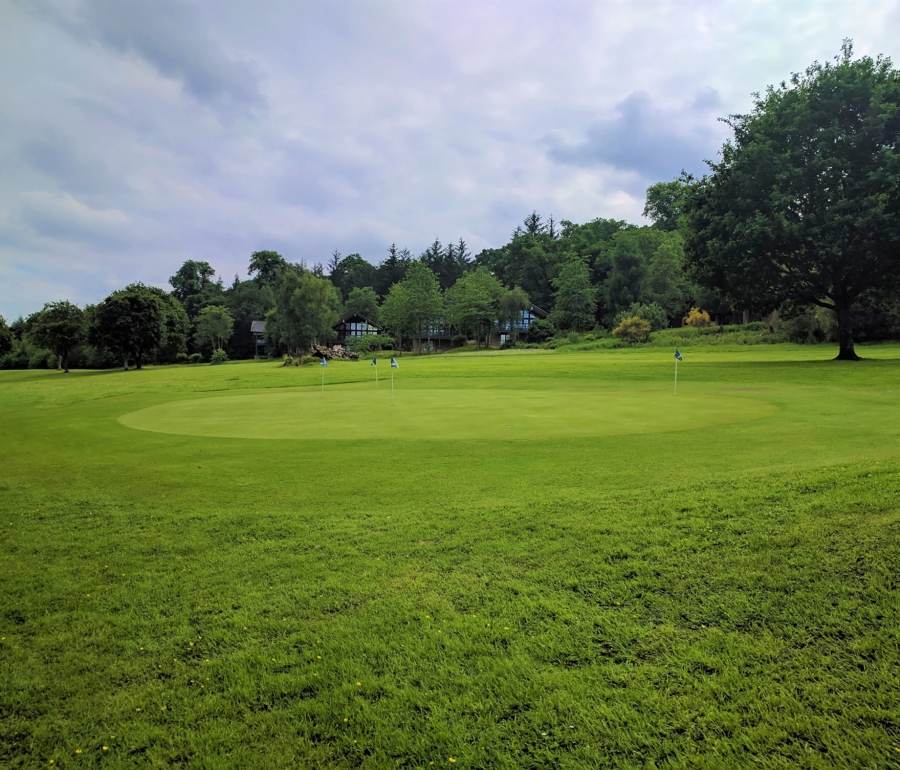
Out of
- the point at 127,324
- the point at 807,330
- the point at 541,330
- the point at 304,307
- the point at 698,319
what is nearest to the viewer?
the point at 807,330

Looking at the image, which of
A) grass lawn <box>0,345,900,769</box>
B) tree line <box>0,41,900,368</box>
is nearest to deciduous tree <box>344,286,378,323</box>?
tree line <box>0,41,900,368</box>

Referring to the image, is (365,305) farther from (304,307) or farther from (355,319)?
(304,307)

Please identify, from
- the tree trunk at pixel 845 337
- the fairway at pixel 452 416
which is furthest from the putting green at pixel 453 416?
the tree trunk at pixel 845 337

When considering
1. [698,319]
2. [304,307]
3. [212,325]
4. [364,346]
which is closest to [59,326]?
[304,307]

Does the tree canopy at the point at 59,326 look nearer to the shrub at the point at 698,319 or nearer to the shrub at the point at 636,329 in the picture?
the shrub at the point at 636,329

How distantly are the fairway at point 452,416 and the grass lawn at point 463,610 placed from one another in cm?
212

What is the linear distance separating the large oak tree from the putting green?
18.1 m

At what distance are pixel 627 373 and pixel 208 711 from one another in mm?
29021

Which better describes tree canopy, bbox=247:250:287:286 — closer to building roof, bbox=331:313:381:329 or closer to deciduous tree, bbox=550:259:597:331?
building roof, bbox=331:313:381:329

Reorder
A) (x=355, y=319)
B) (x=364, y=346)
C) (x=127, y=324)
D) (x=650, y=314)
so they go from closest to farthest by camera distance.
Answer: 1. (x=127, y=324)
2. (x=650, y=314)
3. (x=364, y=346)
4. (x=355, y=319)

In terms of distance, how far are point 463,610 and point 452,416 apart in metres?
9.64

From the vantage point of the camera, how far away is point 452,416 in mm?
13992

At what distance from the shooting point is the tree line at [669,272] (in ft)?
96.5

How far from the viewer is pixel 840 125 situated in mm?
29844
